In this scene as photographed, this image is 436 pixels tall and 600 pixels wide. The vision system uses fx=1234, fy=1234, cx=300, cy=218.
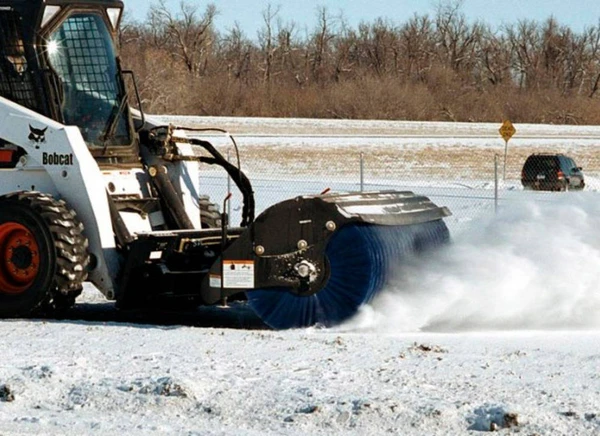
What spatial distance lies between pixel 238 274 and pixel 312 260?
2.05 ft

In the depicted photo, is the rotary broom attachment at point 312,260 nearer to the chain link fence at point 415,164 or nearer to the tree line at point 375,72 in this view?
the chain link fence at point 415,164

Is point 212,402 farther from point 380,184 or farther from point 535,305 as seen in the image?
point 380,184

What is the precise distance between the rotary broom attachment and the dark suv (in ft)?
74.5

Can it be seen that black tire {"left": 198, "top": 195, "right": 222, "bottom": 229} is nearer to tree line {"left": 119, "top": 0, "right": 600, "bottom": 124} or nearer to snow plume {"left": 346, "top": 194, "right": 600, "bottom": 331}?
snow plume {"left": 346, "top": 194, "right": 600, "bottom": 331}

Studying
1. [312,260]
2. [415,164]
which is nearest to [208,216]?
[312,260]

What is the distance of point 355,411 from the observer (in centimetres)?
665

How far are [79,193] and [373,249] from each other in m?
2.55

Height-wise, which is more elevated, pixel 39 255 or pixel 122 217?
pixel 122 217

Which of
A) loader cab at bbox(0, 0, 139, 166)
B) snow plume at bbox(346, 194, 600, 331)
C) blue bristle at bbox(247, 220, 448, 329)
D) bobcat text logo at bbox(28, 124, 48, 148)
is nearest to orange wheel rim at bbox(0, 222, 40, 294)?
bobcat text logo at bbox(28, 124, 48, 148)

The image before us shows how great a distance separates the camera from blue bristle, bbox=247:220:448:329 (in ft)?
31.7

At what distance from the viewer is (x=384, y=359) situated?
26.9 feet

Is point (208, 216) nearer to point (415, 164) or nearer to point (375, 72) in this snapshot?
point (415, 164)

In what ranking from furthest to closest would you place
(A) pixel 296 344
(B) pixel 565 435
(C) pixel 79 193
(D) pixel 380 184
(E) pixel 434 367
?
(D) pixel 380 184 → (C) pixel 79 193 → (A) pixel 296 344 → (E) pixel 434 367 → (B) pixel 565 435

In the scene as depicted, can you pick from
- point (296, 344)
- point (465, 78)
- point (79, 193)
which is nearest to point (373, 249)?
point (296, 344)
